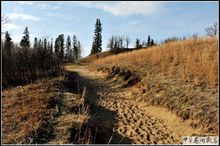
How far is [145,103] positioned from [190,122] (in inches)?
125

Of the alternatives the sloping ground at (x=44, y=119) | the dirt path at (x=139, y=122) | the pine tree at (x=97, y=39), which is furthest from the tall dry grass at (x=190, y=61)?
the pine tree at (x=97, y=39)

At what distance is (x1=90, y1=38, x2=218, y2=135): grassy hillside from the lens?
27.7ft

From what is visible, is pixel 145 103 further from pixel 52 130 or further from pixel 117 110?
pixel 52 130

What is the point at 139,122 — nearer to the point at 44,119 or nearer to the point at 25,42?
the point at 44,119

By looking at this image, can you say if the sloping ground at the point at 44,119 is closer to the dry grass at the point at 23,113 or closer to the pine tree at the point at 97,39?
the dry grass at the point at 23,113

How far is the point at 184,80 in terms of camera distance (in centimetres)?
1096

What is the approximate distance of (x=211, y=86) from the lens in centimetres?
962

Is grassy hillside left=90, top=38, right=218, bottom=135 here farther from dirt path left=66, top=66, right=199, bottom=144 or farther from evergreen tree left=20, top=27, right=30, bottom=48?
evergreen tree left=20, top=27, right=30, bottom=48

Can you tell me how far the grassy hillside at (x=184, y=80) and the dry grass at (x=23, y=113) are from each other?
3.64m

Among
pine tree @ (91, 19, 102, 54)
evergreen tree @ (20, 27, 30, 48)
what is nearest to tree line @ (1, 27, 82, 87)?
evergreen tree @ (20, 27, 30, 48)

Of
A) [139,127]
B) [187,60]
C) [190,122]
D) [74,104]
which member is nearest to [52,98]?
[74,104]

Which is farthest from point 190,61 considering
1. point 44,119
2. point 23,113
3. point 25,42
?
point 25,42

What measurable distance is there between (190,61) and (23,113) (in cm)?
680

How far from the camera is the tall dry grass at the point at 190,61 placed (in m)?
10.4
